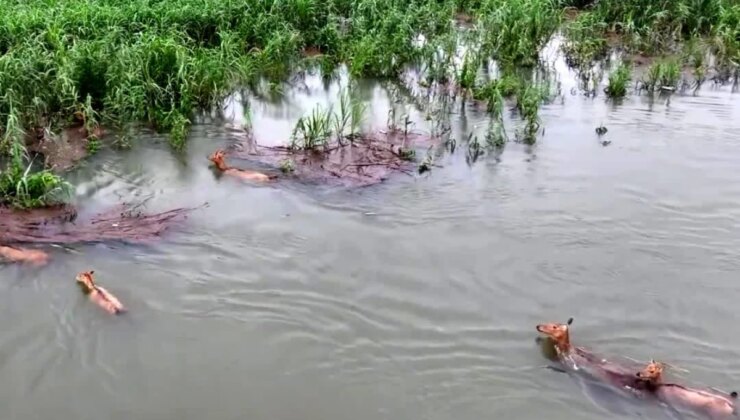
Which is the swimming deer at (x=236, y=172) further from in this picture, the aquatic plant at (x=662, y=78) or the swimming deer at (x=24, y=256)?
the aquatic plant at (x=662, y=78)

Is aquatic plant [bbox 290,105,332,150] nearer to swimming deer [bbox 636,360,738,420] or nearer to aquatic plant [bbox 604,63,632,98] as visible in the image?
aquatic plant [bbox 604,63,632,98]

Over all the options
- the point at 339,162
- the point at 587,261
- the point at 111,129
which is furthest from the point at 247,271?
the point at 111,129

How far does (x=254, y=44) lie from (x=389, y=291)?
17.9 ft

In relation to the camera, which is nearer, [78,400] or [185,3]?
[78,400]

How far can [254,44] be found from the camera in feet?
31.8

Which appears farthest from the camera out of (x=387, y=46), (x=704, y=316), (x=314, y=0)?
(x=314, y=0)

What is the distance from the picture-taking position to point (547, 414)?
13.8 ft

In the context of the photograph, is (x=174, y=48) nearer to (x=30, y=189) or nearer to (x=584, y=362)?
(x=30, y=189)

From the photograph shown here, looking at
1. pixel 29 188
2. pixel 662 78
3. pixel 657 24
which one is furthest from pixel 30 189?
pixel 657 24

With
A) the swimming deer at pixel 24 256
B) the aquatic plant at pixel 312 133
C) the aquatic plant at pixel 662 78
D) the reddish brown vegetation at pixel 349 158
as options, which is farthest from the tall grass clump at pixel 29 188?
the aquatic plant at pixel 662 78

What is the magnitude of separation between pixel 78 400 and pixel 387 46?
627 cm

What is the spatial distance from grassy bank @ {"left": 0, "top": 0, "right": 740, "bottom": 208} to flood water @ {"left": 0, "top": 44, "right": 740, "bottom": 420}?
0.83 meters

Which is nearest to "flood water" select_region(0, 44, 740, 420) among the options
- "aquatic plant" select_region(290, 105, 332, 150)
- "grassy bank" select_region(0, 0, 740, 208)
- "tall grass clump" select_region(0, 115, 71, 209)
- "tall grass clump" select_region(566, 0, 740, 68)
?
"tall grass clump" select_region(0, 115, 71, 209)

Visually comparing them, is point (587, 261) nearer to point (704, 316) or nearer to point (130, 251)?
point (704, 316)
